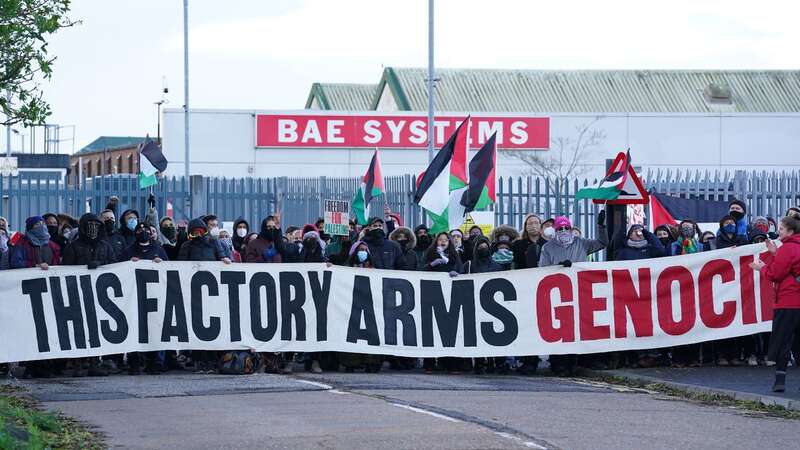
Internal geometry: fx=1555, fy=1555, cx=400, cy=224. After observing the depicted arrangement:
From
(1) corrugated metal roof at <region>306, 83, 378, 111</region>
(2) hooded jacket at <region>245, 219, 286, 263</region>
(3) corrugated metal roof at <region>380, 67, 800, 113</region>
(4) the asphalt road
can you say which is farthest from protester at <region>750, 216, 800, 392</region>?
(1) corrugated metal roof at <region>306, 83, 378, 111</region>

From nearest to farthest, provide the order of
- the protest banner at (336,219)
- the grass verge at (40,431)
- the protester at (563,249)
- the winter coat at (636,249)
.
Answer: the grass verge at (40,431) < the protester at (563,249) < the winter coat at (636,249) < the protest banner at (336,219)

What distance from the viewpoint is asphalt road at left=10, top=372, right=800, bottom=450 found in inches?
431

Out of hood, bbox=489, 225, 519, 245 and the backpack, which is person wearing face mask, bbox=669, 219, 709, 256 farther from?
the backpack

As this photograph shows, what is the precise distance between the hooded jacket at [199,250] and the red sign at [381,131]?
1316 inches

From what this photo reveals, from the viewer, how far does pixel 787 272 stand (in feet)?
49.8

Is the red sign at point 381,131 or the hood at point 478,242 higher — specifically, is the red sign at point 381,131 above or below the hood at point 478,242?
above

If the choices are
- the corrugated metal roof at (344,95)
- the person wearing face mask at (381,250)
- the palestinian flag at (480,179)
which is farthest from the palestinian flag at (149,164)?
the corrugated metal roof at (344,95)

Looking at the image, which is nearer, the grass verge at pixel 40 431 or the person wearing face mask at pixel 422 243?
the grass verge at pixel 40 431

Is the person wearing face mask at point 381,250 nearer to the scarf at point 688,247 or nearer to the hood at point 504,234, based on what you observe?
the hood at point 504,234

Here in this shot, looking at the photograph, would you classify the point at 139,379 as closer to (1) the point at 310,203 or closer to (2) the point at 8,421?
(2) the point at 8,421

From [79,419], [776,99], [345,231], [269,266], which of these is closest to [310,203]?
[345,231]

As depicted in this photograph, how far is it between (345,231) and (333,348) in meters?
3.64

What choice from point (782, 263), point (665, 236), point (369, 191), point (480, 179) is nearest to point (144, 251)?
point (480, 179)

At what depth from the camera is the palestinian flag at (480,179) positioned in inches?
871
